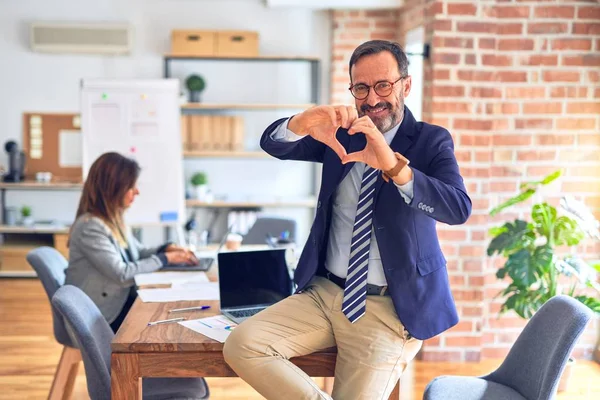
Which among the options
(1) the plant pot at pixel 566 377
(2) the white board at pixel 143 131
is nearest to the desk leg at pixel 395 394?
(1) the plant pot at pixel 566 377

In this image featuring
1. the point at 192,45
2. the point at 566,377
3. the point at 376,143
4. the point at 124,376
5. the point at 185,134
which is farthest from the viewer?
the point at 185,134

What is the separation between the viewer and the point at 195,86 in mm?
6391

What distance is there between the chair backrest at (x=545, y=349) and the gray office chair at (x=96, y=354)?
1.08 metres

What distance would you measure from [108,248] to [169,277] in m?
0.32

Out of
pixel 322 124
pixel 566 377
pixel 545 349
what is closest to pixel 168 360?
pixel 322 124

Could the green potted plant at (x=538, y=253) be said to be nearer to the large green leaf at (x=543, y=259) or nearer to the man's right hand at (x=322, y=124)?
the large green leaf at (x=543, y=259)

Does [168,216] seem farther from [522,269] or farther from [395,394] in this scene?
[395,394]

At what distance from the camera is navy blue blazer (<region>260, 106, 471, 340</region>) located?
203cm

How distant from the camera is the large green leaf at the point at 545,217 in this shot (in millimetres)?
3873

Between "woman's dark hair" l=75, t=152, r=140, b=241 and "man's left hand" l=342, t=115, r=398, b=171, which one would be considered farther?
"woman's dark hair" l=75, t=152, r=140, b=241

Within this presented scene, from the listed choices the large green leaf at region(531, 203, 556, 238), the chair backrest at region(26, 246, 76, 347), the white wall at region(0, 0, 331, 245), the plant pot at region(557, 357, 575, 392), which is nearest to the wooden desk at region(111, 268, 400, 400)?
the chair backrest at region(26, 246, 76, 347)

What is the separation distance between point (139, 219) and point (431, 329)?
3903 mm

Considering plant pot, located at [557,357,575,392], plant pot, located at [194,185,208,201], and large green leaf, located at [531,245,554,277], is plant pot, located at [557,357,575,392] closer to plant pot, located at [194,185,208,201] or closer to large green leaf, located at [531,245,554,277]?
large green leaf, located at [531,245,554,277]

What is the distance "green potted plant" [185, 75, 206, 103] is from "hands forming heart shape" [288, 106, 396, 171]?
14.3 ft
